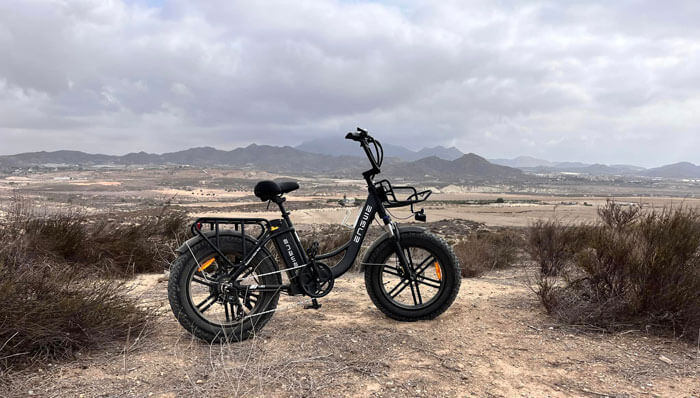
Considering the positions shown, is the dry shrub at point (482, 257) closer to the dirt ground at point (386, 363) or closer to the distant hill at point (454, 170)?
the dirt ground at point (386, 363)

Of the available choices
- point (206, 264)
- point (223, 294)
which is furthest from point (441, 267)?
point (206, 264)

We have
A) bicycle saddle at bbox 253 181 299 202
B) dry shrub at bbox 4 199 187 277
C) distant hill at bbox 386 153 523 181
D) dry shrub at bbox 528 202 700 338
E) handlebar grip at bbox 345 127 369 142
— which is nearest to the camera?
dry shrub at bbox 528 202 700 338

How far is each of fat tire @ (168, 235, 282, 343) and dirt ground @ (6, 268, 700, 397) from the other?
0.10m

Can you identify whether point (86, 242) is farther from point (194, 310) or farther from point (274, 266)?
point (274, 266)

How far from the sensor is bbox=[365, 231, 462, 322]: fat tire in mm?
Answer: 4055

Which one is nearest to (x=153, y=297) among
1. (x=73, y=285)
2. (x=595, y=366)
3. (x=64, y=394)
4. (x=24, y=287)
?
(x=73, y=285)

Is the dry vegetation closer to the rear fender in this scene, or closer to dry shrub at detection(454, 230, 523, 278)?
the rear fender

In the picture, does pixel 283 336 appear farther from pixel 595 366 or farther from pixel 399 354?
pixel 595 366

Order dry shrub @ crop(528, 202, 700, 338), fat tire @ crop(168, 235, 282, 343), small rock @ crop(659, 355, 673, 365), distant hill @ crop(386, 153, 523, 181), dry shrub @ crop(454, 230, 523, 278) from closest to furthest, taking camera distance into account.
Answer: small rock @ crop(659, 355, 673, 365) → fat tire @ crop(168, 235, 282, 343) → dry shrub @ crop(528, 202, 700, 338) → dry shrub @ crop(454, 230, 523, 278) → distant hill @ crop(386, 153, 523, 181)

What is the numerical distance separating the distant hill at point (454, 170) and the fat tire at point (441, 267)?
450ft

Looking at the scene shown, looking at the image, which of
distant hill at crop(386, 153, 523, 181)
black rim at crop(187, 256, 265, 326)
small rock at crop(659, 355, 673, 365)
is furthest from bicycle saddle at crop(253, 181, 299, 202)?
distant hill at crop(386, 153, 523, 181)

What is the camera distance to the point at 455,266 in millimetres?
4039

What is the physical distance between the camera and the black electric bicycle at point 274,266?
3516 millimetres

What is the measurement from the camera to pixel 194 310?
348 cm
